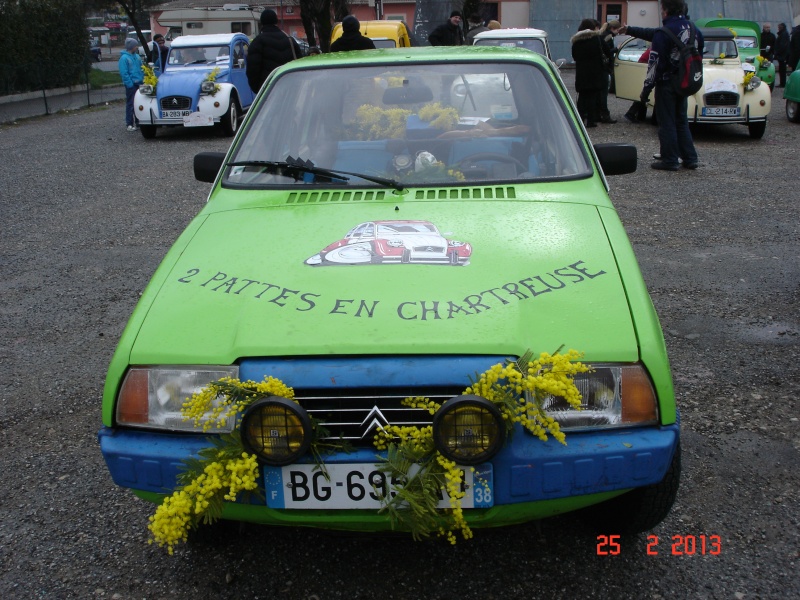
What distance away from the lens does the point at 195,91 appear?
46.8 ft

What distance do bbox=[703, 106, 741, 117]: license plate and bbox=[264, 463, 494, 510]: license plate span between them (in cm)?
1116

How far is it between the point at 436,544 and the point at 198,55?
14215 mm

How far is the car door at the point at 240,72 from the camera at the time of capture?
15370 millimetres

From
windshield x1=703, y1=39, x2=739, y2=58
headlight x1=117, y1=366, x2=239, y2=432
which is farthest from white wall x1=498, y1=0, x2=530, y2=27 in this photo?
headlight x1=117, y1=366, x2=239, y2=432

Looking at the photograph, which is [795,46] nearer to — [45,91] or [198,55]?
[198,55]

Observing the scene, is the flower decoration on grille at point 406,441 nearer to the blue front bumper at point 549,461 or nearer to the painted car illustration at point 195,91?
the blue front bumper at point 549,461

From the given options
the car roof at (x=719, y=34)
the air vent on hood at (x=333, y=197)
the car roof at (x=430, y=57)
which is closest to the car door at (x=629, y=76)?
the car roof at (x=719, y=34)

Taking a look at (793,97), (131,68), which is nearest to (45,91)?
(131,68)

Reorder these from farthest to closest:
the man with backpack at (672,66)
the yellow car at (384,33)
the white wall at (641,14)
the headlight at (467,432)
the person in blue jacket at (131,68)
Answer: the white wall at (641,14) → the yellow car at (384,33) → the person in blue jacket at (131,68) → the man with backpack at (672,66) → the headlight at (467,432)

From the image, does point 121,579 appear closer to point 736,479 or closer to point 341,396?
point 341,396

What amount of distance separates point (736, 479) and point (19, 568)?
266cm

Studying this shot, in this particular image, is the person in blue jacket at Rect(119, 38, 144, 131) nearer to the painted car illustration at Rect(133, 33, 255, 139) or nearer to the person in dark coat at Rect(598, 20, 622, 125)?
the painted car illustration at Rect(133, 33, 255, 139)

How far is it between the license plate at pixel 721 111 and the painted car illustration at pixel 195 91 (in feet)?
25.7

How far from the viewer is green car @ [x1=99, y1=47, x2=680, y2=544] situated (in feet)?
7.36
